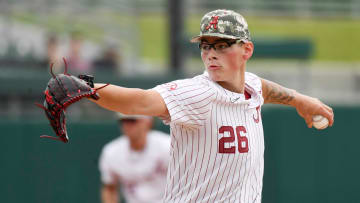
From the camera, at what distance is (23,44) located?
11.3m

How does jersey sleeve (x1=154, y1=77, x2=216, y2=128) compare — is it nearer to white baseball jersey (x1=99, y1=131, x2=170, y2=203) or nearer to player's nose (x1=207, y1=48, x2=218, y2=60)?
player's nose (x1=207, y1=48, x2=218, y2=60)

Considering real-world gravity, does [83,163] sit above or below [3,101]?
below

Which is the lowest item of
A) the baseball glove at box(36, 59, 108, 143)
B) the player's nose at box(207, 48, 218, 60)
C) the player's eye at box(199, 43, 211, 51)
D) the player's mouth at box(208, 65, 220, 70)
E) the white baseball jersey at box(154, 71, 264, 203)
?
the white baseball jersey at box(154, 71, 264, 203)

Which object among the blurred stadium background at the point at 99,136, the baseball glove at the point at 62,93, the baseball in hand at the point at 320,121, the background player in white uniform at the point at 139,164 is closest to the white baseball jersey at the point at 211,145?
the baseball glove at the point at 62,93

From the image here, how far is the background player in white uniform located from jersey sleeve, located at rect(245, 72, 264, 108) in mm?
2117

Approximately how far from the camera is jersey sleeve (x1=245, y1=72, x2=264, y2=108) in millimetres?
3490

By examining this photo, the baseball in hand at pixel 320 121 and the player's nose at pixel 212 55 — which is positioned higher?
Answer: the player's nose at pixel 212 55

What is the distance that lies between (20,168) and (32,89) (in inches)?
39.4

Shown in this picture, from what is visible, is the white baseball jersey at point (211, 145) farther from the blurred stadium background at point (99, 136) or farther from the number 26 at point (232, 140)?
the blurred stadium background at point (99, 136)

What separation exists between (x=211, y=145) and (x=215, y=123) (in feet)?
0.41

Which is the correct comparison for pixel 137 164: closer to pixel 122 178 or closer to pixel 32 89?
pixel 122 178

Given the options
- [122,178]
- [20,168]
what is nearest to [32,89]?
[20,168]

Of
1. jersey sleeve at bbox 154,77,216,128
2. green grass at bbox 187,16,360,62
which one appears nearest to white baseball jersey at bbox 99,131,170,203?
jersey sleeve at bbox 154,77,216,128

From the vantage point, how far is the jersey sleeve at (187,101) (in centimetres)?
304
